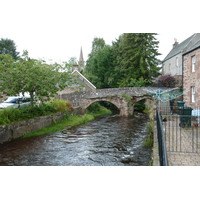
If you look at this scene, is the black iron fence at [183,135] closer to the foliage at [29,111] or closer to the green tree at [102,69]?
the foliage at [29,111]

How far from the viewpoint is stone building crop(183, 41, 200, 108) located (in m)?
12.0

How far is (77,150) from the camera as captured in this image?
9.31 meters

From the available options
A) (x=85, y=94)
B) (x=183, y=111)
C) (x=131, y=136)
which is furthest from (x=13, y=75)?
(x=85, y=94)

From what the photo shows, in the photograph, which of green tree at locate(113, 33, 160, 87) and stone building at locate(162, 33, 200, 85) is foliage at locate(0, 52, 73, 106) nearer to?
stone building at locate(162, 33, 200, 85)

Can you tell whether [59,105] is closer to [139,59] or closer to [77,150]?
[77,150]

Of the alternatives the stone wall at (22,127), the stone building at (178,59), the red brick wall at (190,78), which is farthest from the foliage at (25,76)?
the stone building at (178,59)

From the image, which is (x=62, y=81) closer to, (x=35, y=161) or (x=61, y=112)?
(x=61, y=112)

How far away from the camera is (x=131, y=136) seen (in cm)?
1196

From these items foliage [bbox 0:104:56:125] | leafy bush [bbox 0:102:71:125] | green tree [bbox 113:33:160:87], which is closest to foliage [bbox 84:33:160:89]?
green tree [bbox 113:33:160:87]

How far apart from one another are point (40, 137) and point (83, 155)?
4.02m

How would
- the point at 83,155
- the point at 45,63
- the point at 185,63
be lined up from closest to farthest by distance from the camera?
the point at 83,155 → the point at 45,63 → the point at 185,63

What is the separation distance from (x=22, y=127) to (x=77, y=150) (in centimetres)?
380

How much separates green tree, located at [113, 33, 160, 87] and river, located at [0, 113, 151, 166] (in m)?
16.3

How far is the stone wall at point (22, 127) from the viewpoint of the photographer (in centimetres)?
1010
